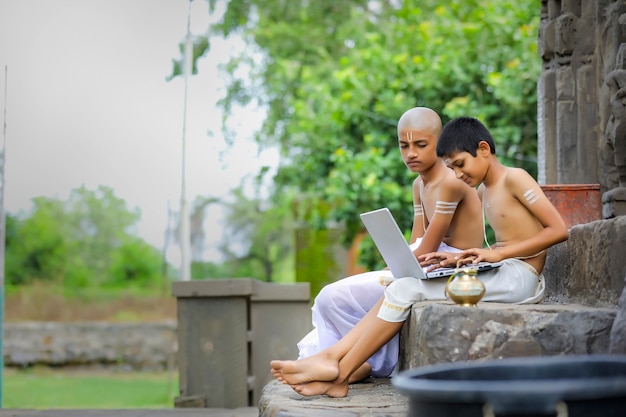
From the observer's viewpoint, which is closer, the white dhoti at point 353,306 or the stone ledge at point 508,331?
the stone ledge at point 508,331

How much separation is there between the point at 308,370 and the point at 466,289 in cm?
85

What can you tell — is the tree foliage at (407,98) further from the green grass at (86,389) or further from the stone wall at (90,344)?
the stone wall at (90,344)

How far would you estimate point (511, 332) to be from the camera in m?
3.12

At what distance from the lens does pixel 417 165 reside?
13.6ft

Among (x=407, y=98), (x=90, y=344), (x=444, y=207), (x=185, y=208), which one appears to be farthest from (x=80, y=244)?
(x=444, y=207)

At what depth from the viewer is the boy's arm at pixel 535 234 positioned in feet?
11.5

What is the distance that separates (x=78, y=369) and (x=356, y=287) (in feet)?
40.4

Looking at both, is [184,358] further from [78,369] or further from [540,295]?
[78,369]

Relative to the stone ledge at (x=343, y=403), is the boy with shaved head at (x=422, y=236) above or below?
above

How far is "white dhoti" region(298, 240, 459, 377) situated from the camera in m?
4.18

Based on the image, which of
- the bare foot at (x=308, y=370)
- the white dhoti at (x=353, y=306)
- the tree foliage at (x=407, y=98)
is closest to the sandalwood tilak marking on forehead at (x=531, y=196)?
the white dhoti at (x=353, y=306)

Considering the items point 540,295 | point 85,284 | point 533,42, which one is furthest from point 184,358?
point 85,284

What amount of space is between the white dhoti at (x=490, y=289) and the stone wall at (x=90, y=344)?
11.8 meters

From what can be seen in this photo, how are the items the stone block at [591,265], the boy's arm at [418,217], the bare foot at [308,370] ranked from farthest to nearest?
the boy's arm at [418,217] → the bare foot at [308,370] → the stone block at [591,265]
